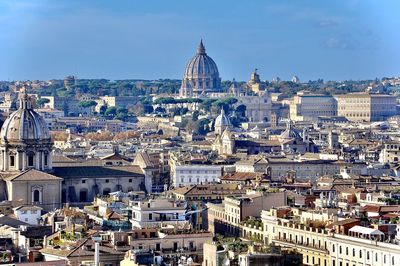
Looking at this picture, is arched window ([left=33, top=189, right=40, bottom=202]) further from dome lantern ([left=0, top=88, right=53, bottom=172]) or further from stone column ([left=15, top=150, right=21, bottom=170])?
stone column ([left=15, top=150, right=21, bottom=170])

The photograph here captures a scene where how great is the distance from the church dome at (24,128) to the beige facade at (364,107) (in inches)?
4335

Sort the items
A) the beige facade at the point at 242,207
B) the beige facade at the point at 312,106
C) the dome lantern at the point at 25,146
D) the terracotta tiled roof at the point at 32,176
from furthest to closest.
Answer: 1. the beige facade at the point at 312,106
2. the dome lantern at the point at 25,146
3. the terracotta tiled roof at the point at 32,176
4. the beige facade at the point at 242,207

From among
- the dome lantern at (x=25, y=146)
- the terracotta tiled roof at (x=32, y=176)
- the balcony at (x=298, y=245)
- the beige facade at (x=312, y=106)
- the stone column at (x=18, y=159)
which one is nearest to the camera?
the balcony at (x=298, y=245)

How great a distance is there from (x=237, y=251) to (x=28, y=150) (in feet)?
111

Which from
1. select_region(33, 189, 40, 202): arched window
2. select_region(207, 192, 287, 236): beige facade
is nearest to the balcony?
select_region(207, 192, 287, 236): beige facade

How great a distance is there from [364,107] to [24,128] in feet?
376

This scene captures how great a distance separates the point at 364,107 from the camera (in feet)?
607

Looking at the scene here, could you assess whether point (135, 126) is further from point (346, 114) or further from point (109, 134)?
point (346, 114)

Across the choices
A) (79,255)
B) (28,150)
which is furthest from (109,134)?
(79,255)

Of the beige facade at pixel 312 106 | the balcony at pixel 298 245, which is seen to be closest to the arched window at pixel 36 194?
the balcony at pixel 298 245

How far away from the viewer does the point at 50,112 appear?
16538cm

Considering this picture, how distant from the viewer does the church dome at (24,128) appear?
7319 cm

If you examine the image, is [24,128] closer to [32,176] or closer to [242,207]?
[32,176]

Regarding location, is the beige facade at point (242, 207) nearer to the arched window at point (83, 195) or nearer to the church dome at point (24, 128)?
the arched window at point (83, 195)
